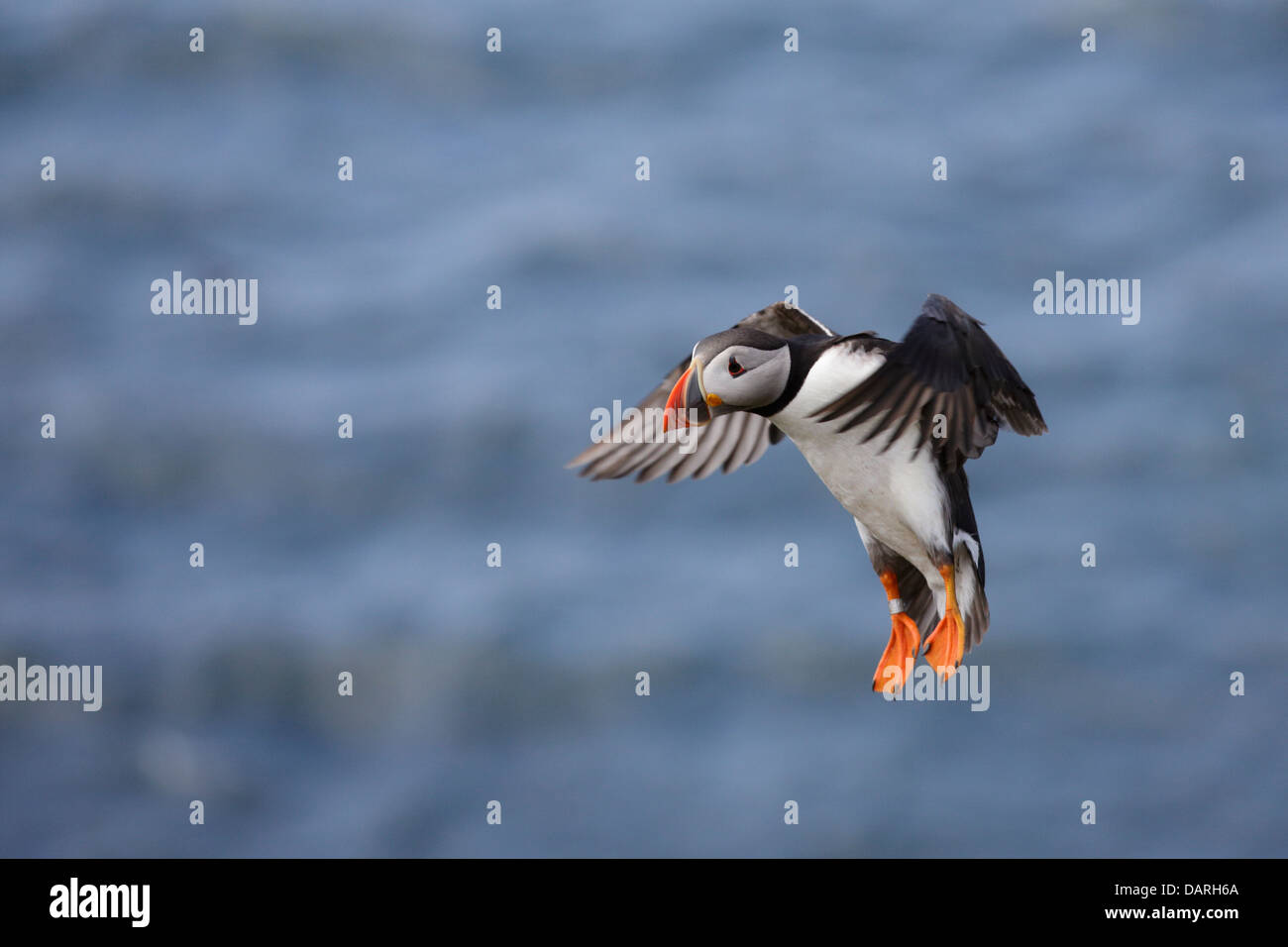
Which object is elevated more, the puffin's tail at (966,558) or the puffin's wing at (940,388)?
the puffin's wing at (940,388)

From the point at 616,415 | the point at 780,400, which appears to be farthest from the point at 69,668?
the point at 780,400

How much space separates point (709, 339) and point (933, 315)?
40 centimetres

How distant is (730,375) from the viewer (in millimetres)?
2105

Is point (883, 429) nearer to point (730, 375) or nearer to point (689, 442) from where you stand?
point (730, 375)

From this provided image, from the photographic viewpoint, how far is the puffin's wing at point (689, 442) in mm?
2592

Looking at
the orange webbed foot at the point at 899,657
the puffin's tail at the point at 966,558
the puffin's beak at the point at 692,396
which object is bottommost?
the orange webbed foot at the point at 899,657

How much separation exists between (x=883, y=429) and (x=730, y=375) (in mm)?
280

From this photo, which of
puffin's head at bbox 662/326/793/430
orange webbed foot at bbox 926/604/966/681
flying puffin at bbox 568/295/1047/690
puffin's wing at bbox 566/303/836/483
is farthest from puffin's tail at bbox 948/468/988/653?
puffin's head at bbox 662/326/793/430

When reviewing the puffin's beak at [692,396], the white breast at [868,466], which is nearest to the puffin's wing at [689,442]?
the white breast at [868,466]

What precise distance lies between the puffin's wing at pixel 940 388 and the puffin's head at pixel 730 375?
111mm

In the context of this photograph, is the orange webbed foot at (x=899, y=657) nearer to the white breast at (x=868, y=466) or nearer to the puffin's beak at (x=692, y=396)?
the white breast at (x=868, y=466)

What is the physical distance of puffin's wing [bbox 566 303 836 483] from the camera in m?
2.59

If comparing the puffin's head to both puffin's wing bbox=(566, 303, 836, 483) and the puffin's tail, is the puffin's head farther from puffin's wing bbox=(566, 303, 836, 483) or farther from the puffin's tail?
the puffin's tail

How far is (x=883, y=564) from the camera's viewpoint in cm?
267
